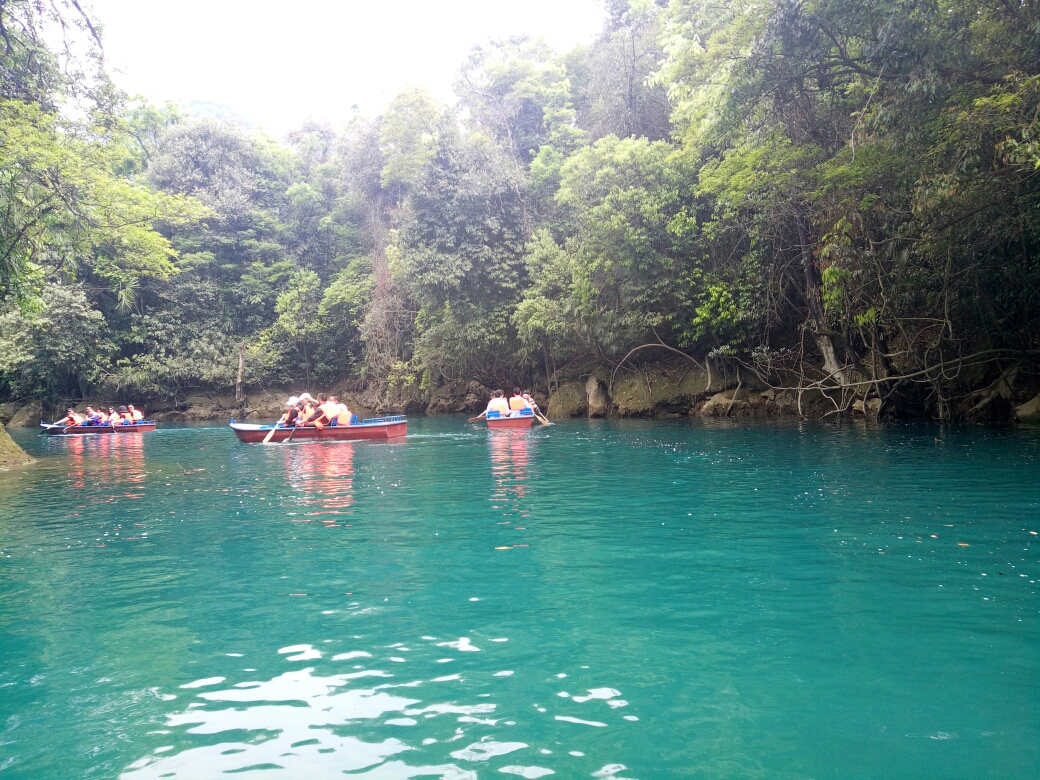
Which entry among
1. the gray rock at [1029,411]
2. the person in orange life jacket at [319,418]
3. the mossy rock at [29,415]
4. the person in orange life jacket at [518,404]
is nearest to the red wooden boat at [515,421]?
the person in orange life jacket at [518,404]

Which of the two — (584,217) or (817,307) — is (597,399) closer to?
(584,217)

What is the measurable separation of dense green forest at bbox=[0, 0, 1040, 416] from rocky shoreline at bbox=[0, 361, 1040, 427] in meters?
0.48

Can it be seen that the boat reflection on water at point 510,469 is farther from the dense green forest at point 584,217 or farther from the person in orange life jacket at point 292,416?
the dense green forest at point 584,217

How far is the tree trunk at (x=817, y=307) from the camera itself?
61.6 feet

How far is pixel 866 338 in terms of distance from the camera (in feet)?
61.8

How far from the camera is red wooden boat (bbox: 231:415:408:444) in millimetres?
18438

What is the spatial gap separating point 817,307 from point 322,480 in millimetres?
13511

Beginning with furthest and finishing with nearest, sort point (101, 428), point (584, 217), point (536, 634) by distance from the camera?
1. point (101, 428)
2. point (584, 217)
3. point (536, 634)

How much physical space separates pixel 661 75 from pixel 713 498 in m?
14.2

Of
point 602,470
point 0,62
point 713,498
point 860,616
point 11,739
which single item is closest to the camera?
point 11,739

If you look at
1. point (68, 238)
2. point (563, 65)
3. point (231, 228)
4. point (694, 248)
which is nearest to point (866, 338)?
point (694, 248)

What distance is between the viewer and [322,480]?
1135 centimetres

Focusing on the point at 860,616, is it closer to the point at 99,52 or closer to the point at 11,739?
the point at 11,739

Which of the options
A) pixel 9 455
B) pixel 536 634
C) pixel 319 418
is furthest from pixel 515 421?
pixel 536 634
